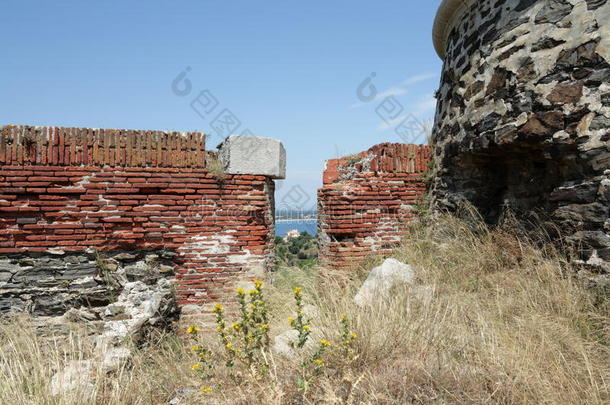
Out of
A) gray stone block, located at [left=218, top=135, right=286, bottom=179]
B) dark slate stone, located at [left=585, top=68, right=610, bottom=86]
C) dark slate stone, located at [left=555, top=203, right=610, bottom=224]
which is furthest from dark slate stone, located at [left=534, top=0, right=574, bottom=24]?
gray stone block, located at [left=218, top=135, right=286, bottom=179]

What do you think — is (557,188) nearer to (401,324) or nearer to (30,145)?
(401,324)

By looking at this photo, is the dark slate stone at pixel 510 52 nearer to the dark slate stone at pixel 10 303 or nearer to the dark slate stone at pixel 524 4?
the dark slate stone at pixel 524 4

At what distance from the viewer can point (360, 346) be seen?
9.08 feet

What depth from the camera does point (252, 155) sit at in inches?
200

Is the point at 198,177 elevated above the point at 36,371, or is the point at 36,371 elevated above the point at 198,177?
the point at 198,177

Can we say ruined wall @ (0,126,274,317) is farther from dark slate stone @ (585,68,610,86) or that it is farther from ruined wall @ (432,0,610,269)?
dark slate stone @ (585,68,610,86)

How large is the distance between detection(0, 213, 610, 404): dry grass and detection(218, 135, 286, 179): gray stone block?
1.92 m

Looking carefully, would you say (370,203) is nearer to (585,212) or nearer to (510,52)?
(510,52)

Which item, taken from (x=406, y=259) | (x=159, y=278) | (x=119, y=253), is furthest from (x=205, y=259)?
(x=406, y=259)

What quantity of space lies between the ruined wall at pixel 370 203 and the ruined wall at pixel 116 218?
3.27 ft

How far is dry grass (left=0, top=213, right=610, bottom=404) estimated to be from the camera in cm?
228

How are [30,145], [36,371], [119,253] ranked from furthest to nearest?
[119,253] → [30,145] → [36,371]

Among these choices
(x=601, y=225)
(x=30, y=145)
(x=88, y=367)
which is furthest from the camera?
(x=30, y=145)

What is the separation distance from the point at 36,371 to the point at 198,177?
107 inches
